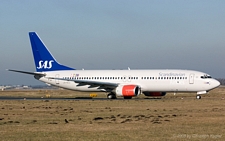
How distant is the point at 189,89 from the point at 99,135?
3671 cm

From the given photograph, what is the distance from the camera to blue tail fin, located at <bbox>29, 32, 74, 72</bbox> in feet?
202

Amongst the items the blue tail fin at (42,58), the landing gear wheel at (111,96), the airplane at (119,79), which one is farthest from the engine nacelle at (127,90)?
the blue tail fin at (42,58)

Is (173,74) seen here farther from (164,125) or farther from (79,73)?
(164,125)

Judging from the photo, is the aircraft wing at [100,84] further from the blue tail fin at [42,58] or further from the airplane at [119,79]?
the blue tail fin at [42,58]

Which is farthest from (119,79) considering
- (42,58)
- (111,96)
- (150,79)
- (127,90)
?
(42,58)

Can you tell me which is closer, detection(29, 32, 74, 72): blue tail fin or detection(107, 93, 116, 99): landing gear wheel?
detection(107, 93, 116, 99): landing gear wheel

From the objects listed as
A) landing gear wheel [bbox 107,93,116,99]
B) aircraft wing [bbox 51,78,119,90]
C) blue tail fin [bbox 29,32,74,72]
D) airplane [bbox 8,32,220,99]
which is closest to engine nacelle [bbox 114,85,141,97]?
airplane [bbox 8,32,220,99]

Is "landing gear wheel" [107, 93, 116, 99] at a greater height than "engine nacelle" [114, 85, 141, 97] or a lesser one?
lesser

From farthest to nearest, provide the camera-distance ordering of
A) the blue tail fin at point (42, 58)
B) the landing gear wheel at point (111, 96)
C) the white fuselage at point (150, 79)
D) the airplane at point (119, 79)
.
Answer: the blue tail fin at point (42, 58) → the landing gear wheel at point (111, 96) → the airplane at point (119, 79) → the white fuselage at point (150, 79)

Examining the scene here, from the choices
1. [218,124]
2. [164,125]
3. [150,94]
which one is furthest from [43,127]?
[150,94]

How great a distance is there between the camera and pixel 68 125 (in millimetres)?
21250

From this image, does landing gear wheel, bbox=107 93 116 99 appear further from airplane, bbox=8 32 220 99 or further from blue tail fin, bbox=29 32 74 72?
blue tail fin, bbox=29 32 74 72

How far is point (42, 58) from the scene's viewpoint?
61844 millimetres

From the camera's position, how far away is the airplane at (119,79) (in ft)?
173
